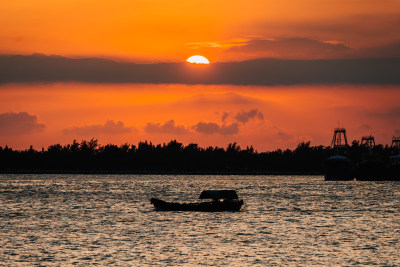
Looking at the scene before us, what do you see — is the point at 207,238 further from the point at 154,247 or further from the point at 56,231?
the point at 56,231

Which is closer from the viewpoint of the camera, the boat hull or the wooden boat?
the wooden boat

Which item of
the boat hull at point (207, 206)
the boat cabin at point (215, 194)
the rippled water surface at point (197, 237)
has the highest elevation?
the boat cabin at point (215, 194)

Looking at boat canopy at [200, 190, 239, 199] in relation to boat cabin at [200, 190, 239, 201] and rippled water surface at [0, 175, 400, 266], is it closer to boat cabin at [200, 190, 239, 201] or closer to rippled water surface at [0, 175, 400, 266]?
boat cabin at [200, 190, 239, 201]

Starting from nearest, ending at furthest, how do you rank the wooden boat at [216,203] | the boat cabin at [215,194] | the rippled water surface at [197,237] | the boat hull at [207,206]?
1. the rippled water surface at [197,237]
2. the boat cabin at [215,194]
3. the wooden boat at [216,203]
4. the boat hull at [207,206]

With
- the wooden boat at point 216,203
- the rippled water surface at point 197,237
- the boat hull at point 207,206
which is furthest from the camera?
the boat hull at point 207,206

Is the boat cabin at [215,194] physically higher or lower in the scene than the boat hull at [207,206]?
higher

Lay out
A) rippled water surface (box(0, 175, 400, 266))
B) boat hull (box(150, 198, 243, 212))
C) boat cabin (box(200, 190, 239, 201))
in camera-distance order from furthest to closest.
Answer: boat hull (box(150, 198, 243, 212)) < boat cabin (box(200, 190, 239, 201)) < rippled water surface (box(0, 175, 400, 266))

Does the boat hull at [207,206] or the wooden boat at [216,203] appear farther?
the boat hull at [207,206]

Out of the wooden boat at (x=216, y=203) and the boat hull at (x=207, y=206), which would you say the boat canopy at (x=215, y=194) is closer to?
the wooden boat at (x=216, y=203)

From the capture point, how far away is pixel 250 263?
63.5 meters

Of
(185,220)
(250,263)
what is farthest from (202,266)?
(185,220)

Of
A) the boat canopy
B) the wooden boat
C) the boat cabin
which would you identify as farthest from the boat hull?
the boat canopy

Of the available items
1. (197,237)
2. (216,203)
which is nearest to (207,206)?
(216,203)

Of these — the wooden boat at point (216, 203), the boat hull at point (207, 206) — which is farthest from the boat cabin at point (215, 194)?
the boat hull at point (207, 206)
